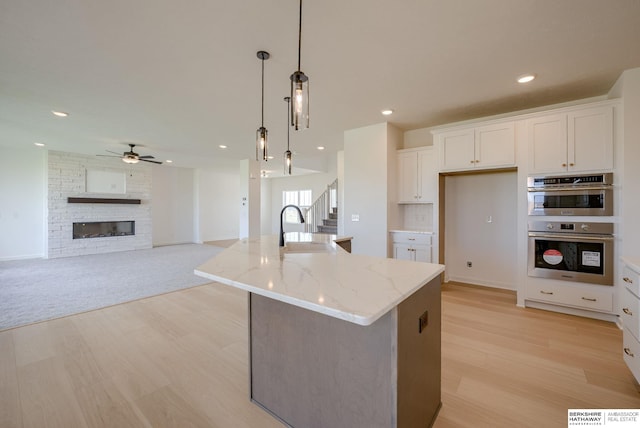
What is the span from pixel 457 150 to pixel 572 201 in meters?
1.45

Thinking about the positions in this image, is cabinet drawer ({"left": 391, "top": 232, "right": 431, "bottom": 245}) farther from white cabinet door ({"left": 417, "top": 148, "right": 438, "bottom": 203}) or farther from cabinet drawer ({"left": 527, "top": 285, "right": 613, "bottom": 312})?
cabinet drawer ({"left": 527, "top": 285, "right": 613, "bottom": 312})

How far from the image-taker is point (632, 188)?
9.00 ft

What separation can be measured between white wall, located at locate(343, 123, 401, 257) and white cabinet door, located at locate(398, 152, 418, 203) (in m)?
0.19

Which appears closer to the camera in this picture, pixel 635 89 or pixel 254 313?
pixel 254 313

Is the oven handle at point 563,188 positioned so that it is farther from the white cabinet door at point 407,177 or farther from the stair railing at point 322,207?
the stair railing at point 322,207

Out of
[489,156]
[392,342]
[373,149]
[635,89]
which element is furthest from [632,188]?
[392,342]

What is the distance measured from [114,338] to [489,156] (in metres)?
4.96

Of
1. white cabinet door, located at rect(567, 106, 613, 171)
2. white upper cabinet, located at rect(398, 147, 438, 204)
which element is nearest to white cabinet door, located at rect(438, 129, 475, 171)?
white upper cabinet, located at rect(398, 147, 438, 204)

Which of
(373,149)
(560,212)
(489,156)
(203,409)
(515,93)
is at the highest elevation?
(515,93)

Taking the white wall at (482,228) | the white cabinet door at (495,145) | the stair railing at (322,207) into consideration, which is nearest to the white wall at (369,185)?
the white wall at (482,228)

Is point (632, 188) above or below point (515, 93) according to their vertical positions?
below

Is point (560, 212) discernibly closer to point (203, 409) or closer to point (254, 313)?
point (254, 313)

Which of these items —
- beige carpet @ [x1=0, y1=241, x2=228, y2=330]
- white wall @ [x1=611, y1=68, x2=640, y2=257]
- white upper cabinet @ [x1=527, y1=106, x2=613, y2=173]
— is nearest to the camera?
white wall @ [x1=611, y1=68, x2=640, y2=257]

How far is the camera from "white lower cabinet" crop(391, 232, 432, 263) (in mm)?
4164
